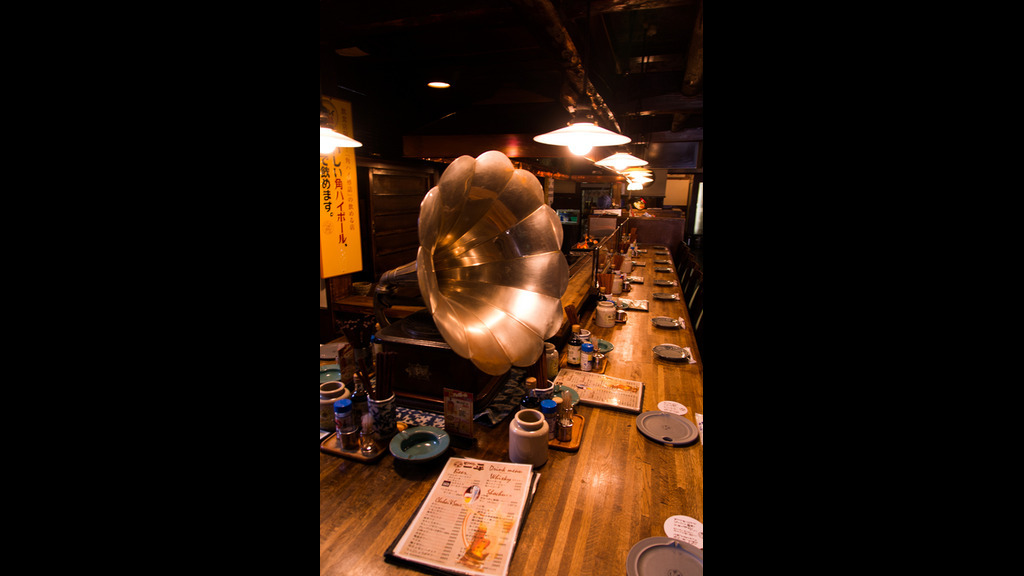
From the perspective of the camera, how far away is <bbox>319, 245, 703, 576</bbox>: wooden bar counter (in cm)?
132

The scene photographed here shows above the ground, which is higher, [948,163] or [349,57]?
[349,57]

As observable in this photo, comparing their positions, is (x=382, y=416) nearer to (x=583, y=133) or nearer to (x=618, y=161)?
(x=583, y=133)

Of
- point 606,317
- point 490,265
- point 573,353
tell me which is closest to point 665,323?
point 606,317

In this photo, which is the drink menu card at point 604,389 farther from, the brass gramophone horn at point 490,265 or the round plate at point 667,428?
the brass gramophone horn at point 490,265

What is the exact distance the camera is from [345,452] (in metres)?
1.81

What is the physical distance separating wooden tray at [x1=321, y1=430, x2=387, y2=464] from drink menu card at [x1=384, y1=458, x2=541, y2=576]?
307 millimetres

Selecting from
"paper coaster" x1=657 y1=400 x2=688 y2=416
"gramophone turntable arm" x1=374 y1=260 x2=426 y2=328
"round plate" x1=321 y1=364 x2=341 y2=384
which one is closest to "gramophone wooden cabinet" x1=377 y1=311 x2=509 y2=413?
"gramophone turntable arm" x1=374 y1=260 x2=426 y2=328

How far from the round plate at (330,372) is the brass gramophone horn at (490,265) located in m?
0.52

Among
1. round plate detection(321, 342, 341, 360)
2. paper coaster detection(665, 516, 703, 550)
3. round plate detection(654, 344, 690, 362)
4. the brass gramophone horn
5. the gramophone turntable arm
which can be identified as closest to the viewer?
paper coaster detection(665, 516, 703, 550)

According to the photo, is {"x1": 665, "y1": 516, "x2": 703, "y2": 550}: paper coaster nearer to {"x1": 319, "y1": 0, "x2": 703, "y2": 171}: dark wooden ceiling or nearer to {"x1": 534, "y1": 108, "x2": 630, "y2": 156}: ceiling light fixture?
{"x1": 534, "y1": 108, "x2": 630, "y2": 156}: ceiling light fixture
